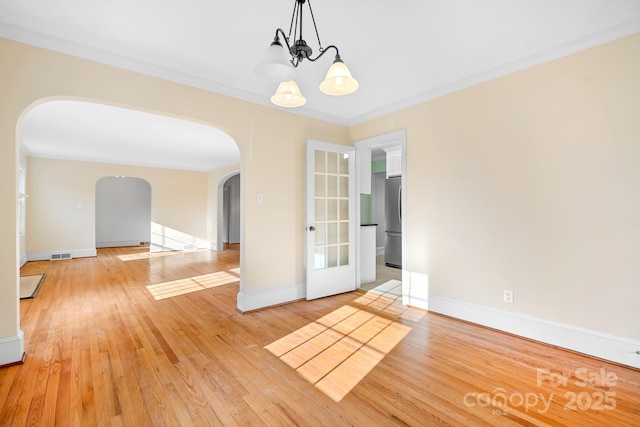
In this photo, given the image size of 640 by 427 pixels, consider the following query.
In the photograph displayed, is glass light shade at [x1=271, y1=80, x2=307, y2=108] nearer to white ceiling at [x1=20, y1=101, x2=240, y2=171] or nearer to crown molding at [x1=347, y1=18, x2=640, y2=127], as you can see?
crown molding at [x1=347, y1=18, x2=640, y2=127]

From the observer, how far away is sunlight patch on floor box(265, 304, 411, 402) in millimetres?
1983

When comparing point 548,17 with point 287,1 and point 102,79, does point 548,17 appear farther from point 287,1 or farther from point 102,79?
point 102,79

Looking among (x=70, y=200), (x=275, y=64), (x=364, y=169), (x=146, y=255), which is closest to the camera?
(x=275, y=64)

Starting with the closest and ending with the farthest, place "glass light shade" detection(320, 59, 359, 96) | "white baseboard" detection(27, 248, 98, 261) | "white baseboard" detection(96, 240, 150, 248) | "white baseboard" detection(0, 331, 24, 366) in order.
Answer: "glass light shade" detection(320, 59, 359, 96)
"white baseboard" detection(0, 331, 24, 366)
"white baseboard" detection(27, 248, 98, 261)
"white baseboard" detection(96, 240, 150, 248)

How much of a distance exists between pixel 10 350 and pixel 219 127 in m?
2.56

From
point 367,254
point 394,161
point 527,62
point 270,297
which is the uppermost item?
point 527,62

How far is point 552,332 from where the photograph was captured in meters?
2.45

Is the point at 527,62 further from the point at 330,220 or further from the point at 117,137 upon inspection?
the point at 117,137

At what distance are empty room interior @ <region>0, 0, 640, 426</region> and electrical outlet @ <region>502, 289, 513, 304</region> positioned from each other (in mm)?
14

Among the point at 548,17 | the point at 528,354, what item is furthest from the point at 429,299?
the point at 548,17

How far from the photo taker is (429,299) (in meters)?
3.30

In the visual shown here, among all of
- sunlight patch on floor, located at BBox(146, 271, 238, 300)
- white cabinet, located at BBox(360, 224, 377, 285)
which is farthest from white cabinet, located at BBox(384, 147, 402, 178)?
sunlight patch on floor, located at BBox(146, 271, 238, 300)

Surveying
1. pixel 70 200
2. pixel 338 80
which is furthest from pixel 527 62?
pixel 70 200

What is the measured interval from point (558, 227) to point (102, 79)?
4191mm
